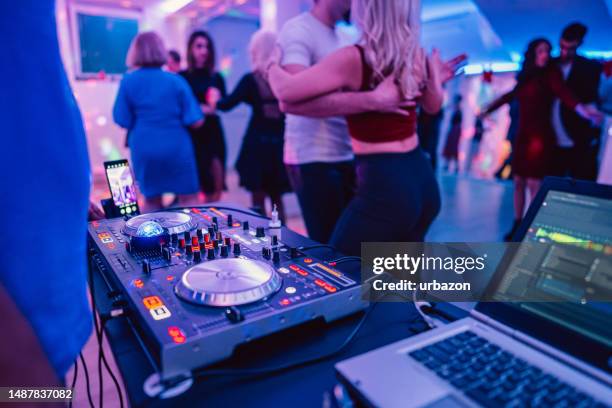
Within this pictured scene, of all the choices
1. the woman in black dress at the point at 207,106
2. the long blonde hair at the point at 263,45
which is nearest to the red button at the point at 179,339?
the long blonde hair at the point at 263,45

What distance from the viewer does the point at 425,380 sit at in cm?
45

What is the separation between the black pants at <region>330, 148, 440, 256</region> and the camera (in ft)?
3.55

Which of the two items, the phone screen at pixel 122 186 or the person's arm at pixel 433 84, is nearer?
the phone screen at pixel 122 186

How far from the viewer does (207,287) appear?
0.57 m

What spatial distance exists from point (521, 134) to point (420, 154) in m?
2.28

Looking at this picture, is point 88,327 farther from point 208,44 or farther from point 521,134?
point 521,134

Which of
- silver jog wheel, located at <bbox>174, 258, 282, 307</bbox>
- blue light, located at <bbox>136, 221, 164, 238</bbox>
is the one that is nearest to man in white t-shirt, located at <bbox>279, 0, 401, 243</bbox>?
blue light, located at <bbox>136, 221, 164, 238</bbox>

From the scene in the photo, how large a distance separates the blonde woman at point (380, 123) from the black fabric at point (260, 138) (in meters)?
1.49

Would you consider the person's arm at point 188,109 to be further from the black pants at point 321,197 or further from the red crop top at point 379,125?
the red crop top at point 379,125

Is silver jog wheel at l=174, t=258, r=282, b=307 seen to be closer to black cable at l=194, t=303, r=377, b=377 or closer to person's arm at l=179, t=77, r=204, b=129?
black cable at l=194, t=303, r=377, b=377

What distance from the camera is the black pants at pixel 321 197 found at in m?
1.51

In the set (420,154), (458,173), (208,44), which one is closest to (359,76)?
(420,154)

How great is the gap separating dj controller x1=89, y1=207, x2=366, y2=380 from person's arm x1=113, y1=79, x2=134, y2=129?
177 cm

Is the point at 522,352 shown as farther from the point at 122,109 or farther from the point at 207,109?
the point at 207,109
